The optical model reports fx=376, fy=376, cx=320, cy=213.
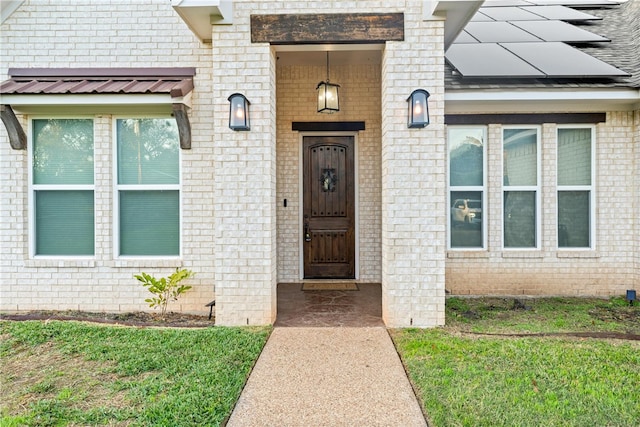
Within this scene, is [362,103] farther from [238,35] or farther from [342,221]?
[238,35]

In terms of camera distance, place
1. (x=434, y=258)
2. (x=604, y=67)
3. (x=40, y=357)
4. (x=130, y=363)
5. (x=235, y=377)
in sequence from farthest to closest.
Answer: (x=604, y=67)
(x=434, y=258)
(x=40, y=357)
(x=130, y=363)
(x=235, y=377)

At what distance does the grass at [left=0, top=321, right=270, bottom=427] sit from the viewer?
2.67m

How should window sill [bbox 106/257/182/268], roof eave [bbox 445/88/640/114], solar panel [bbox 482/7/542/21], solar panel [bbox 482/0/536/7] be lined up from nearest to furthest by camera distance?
1. window sill [bbox 106/257/182/268]
2. roof eave [bbox 445/88/640/114]
3. solar panel [bbox 482/7/542/21]
4. solar panel [bbox 482/0/536/7]

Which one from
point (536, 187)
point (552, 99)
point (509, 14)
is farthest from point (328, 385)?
point (509, 14)

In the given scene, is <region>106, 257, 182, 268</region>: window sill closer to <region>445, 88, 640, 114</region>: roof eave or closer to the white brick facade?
the white brick facade

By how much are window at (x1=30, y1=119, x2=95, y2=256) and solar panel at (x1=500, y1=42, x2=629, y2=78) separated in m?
6.70

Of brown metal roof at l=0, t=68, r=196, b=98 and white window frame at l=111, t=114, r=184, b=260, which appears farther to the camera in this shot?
white window frame at l=111, t=114, r=184, b=260

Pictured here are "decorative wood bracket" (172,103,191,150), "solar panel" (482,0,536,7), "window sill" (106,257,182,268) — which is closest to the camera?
"decorative wood bracket" (172,103,191,150)

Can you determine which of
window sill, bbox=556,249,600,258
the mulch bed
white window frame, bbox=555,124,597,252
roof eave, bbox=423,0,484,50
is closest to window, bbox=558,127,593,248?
white window frame, bbox=555,124,597,252

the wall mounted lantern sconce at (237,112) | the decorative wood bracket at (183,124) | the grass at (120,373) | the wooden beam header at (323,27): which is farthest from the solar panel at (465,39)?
the grass at (120,373)

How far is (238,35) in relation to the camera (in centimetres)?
441

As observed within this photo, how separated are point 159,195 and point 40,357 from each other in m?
2.33

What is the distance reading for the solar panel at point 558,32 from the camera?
21.8 ft

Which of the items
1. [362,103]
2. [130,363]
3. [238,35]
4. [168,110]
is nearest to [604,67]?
[362,103]
